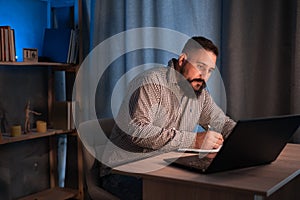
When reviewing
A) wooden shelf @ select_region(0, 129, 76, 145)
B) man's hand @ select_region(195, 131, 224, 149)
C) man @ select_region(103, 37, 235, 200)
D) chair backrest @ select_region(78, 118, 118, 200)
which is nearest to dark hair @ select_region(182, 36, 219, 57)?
man @ select_region(103, 37, 235, 200)

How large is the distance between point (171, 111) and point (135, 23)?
107cm

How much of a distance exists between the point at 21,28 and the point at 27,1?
194mm

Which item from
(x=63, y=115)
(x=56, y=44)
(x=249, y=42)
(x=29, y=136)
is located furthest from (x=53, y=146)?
(x=249, y=42)

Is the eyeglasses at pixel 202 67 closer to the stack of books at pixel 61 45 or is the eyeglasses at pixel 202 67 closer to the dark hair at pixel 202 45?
the dark hair at pixel 202 45

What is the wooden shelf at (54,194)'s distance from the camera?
2.75 meters

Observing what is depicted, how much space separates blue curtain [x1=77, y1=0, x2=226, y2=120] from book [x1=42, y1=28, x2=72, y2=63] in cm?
23

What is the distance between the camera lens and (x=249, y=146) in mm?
1349

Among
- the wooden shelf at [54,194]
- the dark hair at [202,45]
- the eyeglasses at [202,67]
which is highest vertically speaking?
the dark hair at [202,45]

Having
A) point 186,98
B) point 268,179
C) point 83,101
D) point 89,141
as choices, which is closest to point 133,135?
point 89,141

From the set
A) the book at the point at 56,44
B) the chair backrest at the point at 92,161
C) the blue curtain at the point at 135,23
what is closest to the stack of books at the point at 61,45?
the book at the point at 56,44

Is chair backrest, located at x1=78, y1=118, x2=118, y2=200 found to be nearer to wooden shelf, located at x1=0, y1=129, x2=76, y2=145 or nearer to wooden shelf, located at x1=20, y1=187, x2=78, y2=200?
wooden shelf, located at x1=0, y1=129, x2=76, y2=145

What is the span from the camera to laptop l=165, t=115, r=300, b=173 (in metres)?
1.27

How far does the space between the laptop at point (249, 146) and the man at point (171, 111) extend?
0.16 m

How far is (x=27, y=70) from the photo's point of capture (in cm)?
274
